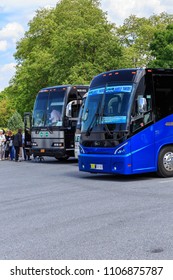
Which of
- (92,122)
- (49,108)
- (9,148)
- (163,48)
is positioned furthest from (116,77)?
(163,48)

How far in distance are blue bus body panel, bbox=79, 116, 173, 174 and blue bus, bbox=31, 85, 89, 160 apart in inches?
325

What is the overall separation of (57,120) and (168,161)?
9.48 meters

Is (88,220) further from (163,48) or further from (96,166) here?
(163,48)

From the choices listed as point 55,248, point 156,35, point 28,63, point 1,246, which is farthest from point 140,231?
point 28,63

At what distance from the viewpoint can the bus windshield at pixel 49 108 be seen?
24.1m

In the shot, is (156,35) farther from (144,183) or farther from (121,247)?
(121,247)

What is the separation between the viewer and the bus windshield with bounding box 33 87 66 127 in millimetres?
24125

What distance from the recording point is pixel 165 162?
15.4m

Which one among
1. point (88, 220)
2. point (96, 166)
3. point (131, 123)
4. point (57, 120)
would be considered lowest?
point (88, 220)

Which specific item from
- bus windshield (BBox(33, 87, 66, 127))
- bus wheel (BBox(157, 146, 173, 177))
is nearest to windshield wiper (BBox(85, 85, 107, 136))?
bus wheel (BBox(157, 146, 173, 177))

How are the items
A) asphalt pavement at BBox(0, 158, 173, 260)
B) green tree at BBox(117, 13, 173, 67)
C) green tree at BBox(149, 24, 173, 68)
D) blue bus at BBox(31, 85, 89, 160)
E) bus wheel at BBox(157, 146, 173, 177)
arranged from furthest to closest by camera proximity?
1. green tree at BBox(117, 13, 173, 67)
2. green tree at BBox(149, 24, 173, 68)
3. blue bus at BBox(31, 85, 89, 160)
4. bus wheel at BBox(157, 146, 173, 177)
5. asphalt pavement at BBox(0, 158, 173, 260)

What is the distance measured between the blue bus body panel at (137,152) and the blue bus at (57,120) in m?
8.25

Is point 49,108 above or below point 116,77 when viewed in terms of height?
below

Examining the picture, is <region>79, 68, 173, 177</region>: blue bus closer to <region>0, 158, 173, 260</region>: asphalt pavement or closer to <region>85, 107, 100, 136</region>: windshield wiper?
<region>85, 107, 100, 136</region>: windshield wiper
